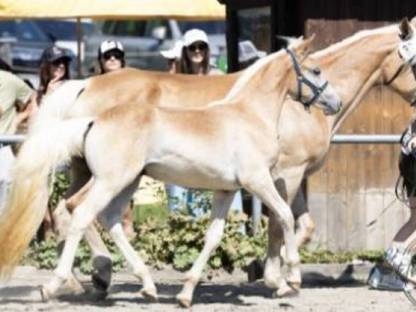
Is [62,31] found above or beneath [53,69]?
beneath

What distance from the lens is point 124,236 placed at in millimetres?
12508

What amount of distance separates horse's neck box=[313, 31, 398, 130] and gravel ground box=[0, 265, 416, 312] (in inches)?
53.9

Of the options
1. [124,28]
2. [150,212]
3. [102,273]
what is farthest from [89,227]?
[124,28]

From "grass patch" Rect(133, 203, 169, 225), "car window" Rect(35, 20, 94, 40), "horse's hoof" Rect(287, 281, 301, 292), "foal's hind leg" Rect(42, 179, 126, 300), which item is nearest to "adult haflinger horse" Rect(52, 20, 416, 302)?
"horse's hoof" Rect(287, 281, 301, 292)

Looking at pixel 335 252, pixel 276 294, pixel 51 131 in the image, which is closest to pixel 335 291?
pixel 276 294

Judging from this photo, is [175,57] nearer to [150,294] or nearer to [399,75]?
[399,75]

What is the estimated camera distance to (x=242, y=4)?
16484 mm

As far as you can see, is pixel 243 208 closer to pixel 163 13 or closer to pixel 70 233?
pixel 70 233

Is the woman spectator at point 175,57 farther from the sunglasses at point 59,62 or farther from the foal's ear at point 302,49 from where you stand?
the foal's ear at point 302,49

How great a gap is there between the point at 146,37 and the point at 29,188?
27065 millimetres

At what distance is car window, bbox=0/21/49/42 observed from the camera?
36.2 m

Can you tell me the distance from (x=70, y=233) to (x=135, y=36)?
89.6 ft

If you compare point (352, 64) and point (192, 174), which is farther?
point (352, 64)

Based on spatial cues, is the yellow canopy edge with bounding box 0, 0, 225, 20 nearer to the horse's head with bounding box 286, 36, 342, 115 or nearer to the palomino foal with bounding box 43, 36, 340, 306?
the horse's head with bounding box 286, 36, 342, 115
